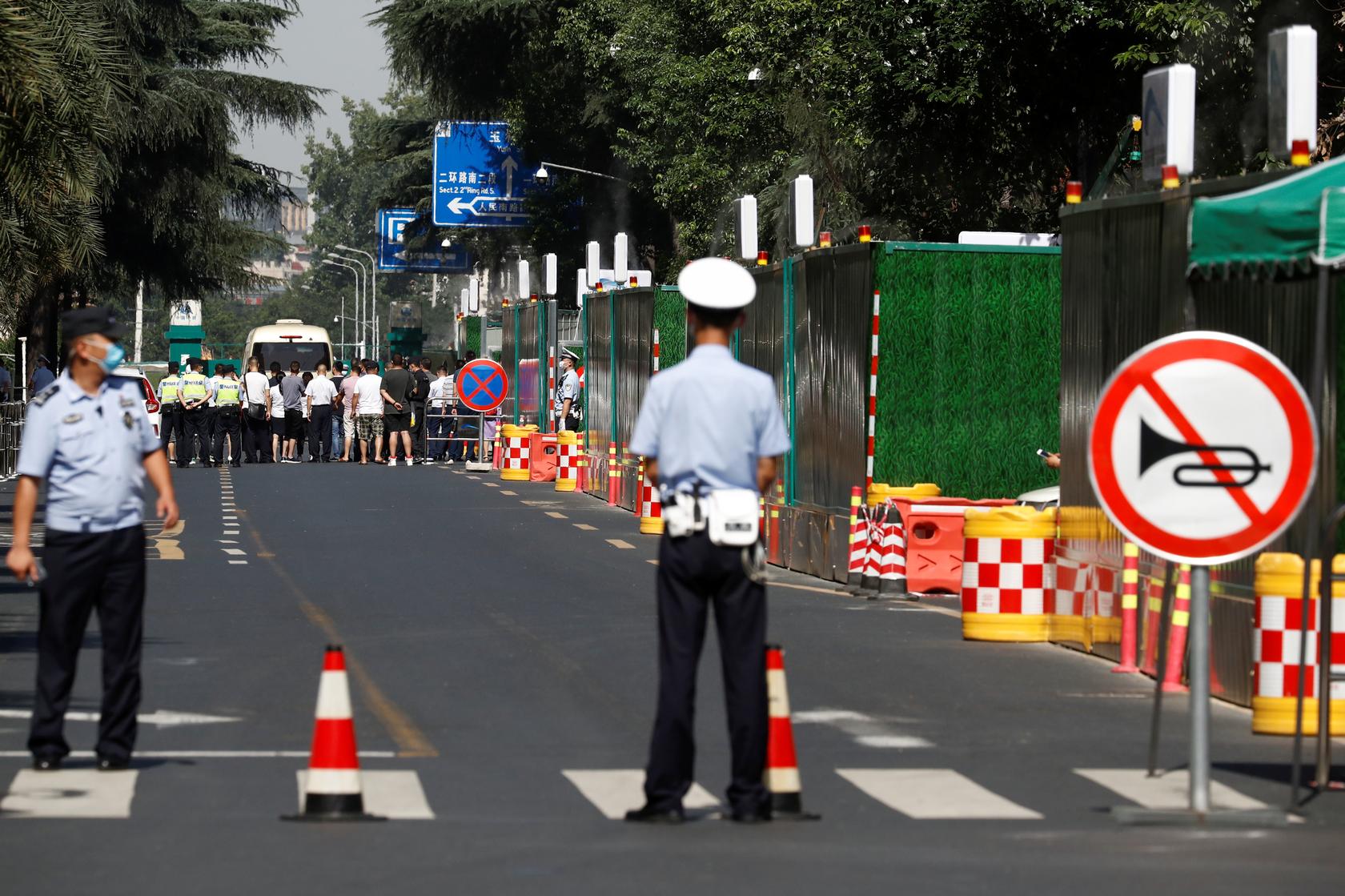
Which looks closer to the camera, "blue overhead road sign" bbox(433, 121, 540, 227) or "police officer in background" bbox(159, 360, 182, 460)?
"police officer in background" bbox(159, 360, 182, 460)

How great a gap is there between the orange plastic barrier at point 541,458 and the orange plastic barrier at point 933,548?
17470 millimetres

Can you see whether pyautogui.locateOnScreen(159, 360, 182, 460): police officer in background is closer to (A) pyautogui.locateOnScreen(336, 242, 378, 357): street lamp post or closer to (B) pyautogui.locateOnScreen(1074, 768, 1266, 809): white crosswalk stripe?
(B) pyautogui.locateOnScreen(1074, 768, 1266, 809): white crosswalk stripe

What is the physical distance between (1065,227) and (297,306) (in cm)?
18770

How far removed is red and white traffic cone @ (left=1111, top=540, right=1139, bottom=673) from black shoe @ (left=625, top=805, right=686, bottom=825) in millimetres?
5292

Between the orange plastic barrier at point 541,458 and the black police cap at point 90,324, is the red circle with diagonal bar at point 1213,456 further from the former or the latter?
the orange plastic barrier at point 541,458

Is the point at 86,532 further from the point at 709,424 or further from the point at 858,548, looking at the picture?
the point at 858,548

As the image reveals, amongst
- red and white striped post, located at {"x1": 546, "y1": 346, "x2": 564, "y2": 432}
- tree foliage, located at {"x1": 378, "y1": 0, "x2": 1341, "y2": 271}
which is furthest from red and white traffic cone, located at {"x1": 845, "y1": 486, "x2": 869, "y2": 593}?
red and white striped post, located at {"x1": 546, "y1": 346, "x2": 564, "y2": 432}

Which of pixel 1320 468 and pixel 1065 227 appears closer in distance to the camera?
pixel 1320 468

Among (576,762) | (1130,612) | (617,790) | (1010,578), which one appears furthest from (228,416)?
(617,790)

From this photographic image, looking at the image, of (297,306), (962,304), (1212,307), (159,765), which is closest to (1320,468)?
(1212,307)

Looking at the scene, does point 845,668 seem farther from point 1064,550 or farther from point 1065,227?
point 1065,227

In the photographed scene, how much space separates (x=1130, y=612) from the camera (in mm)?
12789

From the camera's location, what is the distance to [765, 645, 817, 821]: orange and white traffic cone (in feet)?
26.5

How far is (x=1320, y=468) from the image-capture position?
34.7 feet
